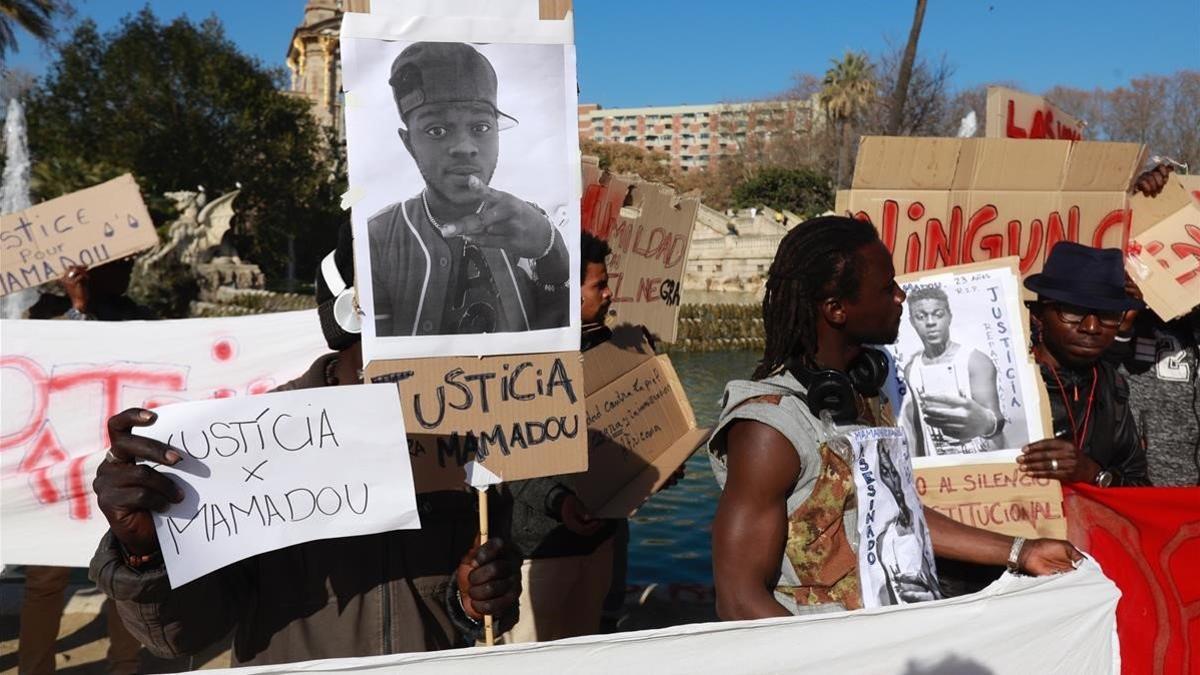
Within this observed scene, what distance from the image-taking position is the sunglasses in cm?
340

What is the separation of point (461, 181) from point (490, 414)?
1.77ft

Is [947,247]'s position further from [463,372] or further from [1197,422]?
[463,372]

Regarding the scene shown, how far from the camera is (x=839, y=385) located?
210 centimetres

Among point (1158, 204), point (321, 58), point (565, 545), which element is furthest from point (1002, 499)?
point (321, 58)

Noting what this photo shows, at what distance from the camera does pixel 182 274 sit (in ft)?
81.4

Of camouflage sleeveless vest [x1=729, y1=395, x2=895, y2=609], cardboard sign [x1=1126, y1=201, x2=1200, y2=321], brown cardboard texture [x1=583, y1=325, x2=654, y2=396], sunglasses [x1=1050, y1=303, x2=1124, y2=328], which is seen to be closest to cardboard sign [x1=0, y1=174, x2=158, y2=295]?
brown cardboard texture [x1=583, y1=325, x2=654, y2=396]

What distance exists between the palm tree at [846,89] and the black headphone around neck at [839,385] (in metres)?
53.2

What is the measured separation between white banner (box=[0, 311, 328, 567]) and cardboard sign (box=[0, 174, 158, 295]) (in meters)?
0.51

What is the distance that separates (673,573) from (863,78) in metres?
→ 54.3

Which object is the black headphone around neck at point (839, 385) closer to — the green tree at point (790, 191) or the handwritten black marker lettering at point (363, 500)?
the handwritten black marker lettering at point (363, 500)

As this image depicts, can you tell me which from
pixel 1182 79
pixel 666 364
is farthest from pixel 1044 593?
pixel 1182 79

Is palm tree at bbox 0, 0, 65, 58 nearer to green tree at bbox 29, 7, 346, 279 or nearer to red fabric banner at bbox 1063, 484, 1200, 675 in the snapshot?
green tree at bbox 29, 7, 346, 279

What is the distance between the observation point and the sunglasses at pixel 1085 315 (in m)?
3.40

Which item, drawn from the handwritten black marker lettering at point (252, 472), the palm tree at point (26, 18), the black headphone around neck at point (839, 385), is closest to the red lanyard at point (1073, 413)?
the black headphone around neck at point (839, 385)
